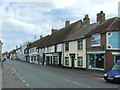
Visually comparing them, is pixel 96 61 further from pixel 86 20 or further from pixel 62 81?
pixel 86 20

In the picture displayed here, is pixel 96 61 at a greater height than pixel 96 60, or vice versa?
pixel 96 60

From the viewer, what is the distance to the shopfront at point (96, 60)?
3412 centimetres

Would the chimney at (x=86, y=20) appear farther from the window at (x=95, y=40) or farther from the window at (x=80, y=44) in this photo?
the window at (x=95, y=40)

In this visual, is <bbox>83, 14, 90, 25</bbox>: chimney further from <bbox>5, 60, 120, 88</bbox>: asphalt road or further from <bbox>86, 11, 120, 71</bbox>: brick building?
<bbox>5, 60, 120, 88</bbox>: asphalt road

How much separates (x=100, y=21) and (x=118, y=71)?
19.7 meters

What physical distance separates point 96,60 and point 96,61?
0.45ft

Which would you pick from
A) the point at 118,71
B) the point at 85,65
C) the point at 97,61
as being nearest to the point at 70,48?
the point at 85,65

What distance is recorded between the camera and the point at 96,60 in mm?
35812

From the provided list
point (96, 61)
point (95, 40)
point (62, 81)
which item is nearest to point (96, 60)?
point (96, 61)

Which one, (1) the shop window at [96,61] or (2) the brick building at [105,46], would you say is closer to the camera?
(2) the brick building at [105,46]

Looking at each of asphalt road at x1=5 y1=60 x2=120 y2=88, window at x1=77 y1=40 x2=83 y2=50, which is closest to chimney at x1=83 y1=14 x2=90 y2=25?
window at x1=77 y1=40 x2=83 y2=50

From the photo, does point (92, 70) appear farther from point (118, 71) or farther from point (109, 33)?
point (118, 71)

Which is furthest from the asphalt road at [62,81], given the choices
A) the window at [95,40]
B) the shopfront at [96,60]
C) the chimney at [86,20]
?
the chimney at [86,20]

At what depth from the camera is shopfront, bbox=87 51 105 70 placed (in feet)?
112
